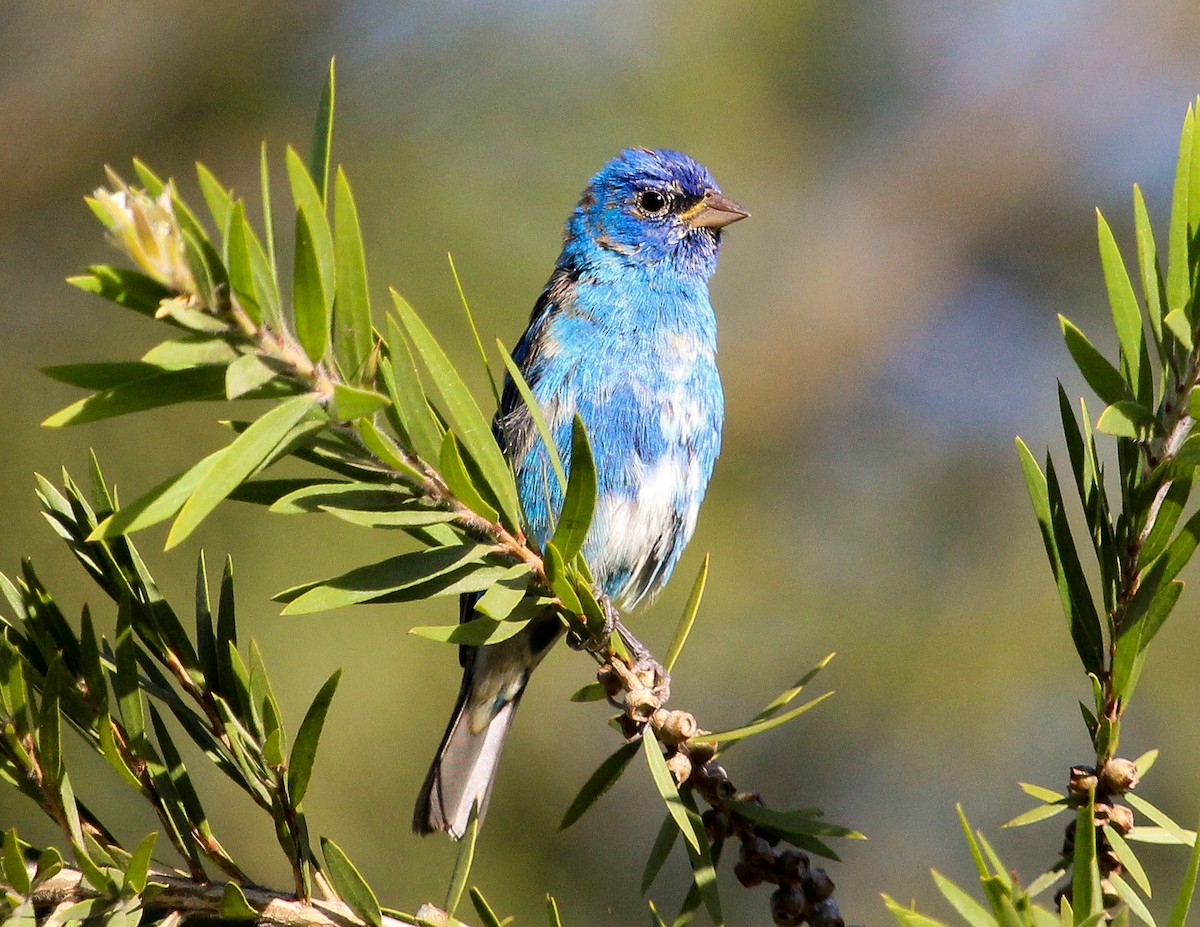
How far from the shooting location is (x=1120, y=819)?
1.12 metres

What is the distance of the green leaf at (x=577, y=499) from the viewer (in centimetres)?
103

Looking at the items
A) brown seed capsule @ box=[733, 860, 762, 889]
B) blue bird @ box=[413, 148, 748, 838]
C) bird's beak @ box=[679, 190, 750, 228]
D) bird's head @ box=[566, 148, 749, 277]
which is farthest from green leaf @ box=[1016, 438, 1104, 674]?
bird's beak @ box=[679, 190, 750, 228]

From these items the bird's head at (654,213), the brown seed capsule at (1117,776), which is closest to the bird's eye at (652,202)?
the bird's head at (654,213)

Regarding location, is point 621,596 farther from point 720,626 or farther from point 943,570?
point 943,570

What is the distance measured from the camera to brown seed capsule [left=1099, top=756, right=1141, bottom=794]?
1097 mm

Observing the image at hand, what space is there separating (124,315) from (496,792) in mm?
1401

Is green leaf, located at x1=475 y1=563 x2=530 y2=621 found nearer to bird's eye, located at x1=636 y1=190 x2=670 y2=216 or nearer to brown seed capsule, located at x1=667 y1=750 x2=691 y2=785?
brown seed capsule, located at x1=667 y1=750 x2=691 y2=785

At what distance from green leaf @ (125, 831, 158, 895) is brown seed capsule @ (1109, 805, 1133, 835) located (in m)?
0.80

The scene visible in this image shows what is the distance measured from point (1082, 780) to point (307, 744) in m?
0.68

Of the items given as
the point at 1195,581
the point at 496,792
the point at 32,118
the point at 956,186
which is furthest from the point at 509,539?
the point at 956,186

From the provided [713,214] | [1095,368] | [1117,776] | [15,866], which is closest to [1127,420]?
[1095,368]

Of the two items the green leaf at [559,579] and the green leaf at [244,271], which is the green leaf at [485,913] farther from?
the green leaf at [244,271]

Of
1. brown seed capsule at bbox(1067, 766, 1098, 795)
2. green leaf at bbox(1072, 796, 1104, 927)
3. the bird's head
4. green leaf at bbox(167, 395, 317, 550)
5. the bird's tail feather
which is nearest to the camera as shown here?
green leaf at bbox(167, 395, 317, 550)

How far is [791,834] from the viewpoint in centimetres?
122
